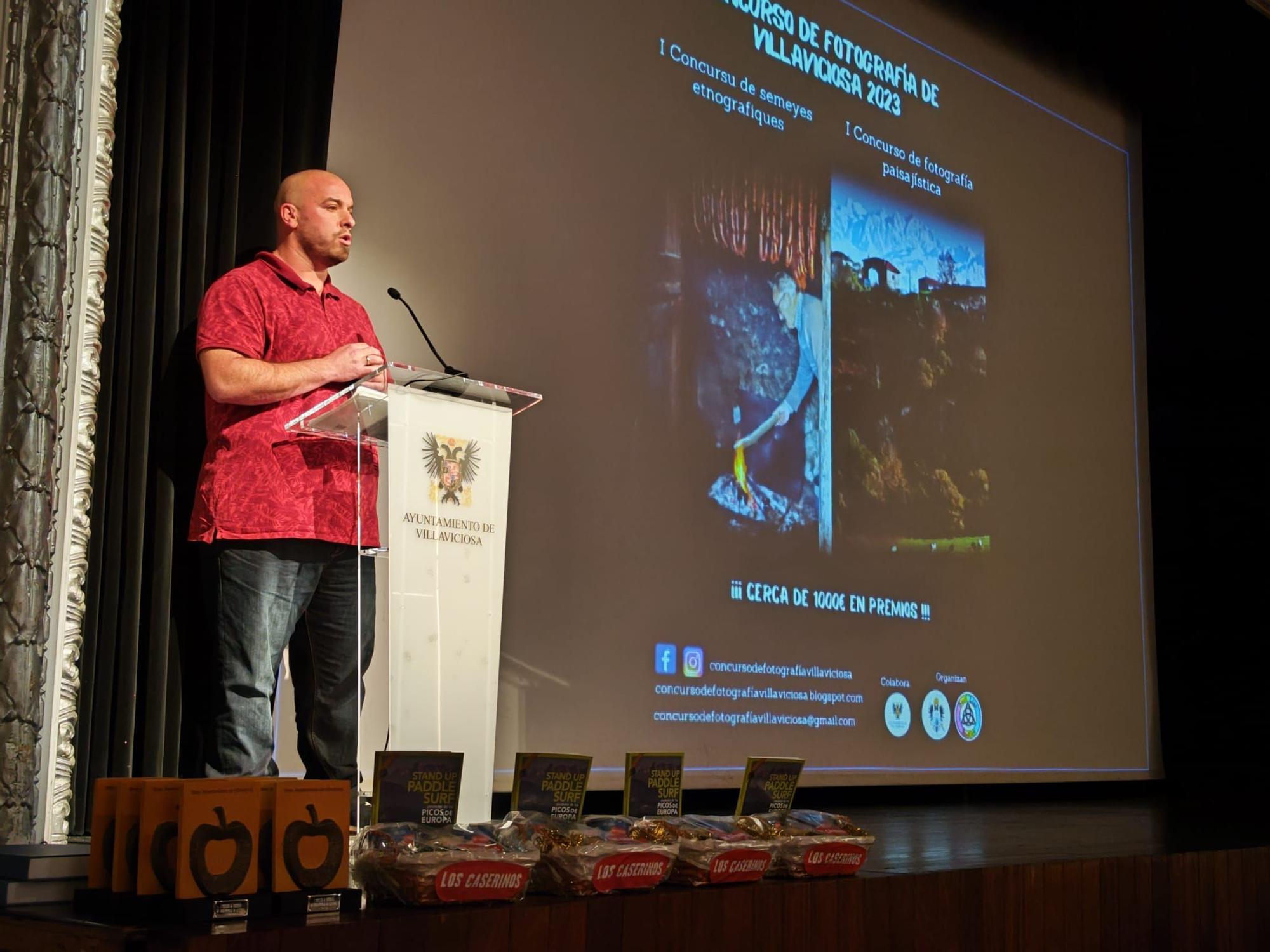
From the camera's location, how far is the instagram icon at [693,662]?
3662mm

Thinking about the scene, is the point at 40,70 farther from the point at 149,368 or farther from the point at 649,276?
the point at 649,276

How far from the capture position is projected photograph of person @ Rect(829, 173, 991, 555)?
13.8 ft

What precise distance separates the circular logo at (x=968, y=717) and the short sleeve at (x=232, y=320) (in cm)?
295

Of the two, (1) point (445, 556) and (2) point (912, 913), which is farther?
(1) point (445, 556)

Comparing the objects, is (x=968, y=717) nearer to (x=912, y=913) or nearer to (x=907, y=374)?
(x=907, y=374)

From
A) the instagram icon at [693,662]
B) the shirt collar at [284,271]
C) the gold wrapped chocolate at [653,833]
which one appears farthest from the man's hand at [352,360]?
the instagram icon at [693,662]

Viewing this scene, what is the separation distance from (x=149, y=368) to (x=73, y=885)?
5.07ft

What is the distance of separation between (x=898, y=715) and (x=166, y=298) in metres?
2.71

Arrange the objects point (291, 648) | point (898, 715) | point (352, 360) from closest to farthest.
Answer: point (352, 360) < point (291, 648) < point (898, 715)

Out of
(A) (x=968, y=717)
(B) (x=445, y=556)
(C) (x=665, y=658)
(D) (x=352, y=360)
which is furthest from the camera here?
(A) (x=968, y=717)

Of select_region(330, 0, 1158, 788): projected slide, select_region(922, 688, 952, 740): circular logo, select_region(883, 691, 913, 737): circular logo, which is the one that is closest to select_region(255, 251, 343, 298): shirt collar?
select_region(330, 0, 1158, 788): projected slide

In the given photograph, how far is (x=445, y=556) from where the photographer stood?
196 cm

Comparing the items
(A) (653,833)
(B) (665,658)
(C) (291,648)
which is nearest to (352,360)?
(C) (291,648)

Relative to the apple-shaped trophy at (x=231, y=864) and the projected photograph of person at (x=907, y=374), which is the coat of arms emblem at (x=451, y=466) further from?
the projected photograph of person at (x=907, y=374)
